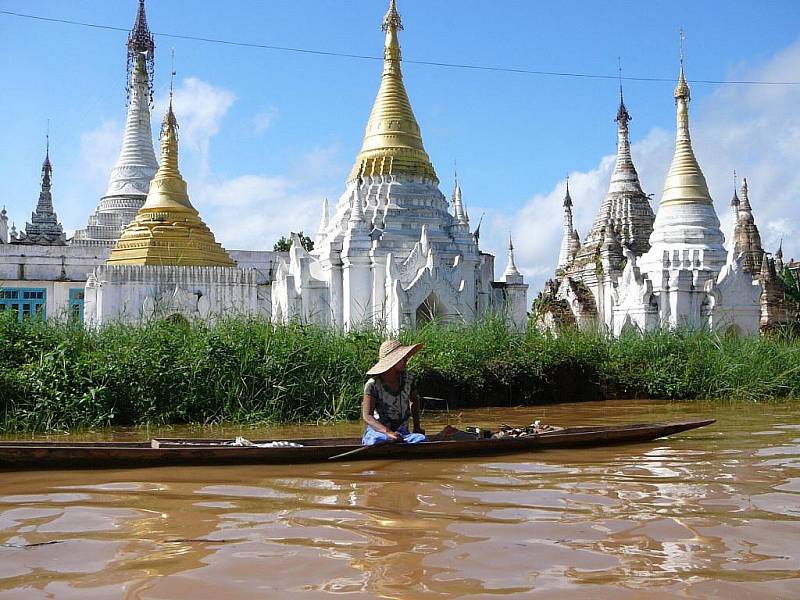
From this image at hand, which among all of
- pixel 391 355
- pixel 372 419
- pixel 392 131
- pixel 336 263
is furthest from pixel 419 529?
pixel 392 131

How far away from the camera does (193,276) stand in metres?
20.9

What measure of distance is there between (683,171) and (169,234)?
15441mm

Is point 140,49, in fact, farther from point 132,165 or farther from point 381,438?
point 381,438

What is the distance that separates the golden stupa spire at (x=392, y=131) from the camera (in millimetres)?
23562

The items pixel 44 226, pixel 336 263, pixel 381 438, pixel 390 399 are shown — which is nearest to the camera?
pixel 381 438

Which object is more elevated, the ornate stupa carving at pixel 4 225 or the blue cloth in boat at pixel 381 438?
the ornate stupa carving at pixel 4 225

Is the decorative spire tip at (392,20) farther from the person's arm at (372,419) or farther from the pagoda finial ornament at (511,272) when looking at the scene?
the person's arm at (372,419)

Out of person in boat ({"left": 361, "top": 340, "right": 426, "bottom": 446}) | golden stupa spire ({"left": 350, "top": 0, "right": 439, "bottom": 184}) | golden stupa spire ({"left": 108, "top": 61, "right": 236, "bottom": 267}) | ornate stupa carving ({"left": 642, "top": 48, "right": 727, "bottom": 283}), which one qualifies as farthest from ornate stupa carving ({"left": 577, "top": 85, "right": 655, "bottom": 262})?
person in boat ({"left": 361, "top": 340, "right": 426, "bottom": 446})

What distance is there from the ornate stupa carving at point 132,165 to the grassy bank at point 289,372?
2016 cm

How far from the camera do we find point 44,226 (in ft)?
120

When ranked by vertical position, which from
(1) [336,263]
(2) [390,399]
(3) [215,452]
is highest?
(1) [336,263]

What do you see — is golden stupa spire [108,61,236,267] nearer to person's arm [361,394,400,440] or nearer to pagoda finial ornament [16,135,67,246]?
pagoda finial ornament [16,135,67,246]

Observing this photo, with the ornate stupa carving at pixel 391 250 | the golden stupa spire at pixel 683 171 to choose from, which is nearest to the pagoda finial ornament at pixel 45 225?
the ornate stupa carving at pixel 391 250

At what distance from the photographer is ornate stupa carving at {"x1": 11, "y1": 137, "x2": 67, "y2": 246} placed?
30.2 meters
